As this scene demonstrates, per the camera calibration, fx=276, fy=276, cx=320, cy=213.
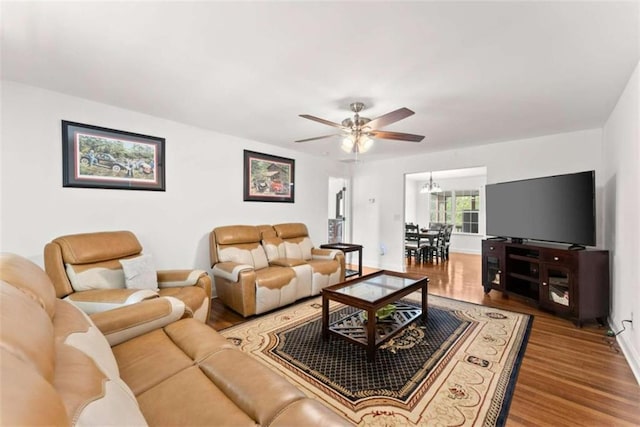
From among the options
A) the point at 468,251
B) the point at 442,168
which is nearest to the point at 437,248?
the point at 468,251

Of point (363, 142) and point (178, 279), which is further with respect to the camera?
point (363, 142)

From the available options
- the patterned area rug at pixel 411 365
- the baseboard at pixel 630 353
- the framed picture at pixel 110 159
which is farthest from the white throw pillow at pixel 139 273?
the baseboard at pixel 630 353

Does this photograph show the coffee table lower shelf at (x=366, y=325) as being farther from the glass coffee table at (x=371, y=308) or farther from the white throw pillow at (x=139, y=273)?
the white throw pillow at (x=139, y=273)

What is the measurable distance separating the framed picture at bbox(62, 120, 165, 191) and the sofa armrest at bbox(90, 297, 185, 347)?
75.2 inches

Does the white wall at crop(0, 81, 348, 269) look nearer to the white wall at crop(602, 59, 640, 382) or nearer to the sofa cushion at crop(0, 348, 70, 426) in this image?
the sofa cushion at crop(0, 348, 70, 426)

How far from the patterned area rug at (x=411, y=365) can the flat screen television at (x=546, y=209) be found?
1.09 metres

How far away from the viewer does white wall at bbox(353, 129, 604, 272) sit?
12.4 feet

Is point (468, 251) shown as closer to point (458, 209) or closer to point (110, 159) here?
point (458, 209)

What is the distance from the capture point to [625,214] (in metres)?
2.47

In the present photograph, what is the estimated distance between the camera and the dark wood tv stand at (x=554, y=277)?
9.47 ft

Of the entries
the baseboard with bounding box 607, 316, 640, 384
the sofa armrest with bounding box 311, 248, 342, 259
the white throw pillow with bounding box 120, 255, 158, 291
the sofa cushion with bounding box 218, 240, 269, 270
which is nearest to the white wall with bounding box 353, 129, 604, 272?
the baseboard with bounding box 607, 316, 640, 384

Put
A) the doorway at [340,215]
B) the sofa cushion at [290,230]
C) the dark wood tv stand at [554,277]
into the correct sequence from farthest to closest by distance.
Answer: the doorway at [340,215] → the sofa cushion at [290,230] → the dark wood tv stand at [554,277]

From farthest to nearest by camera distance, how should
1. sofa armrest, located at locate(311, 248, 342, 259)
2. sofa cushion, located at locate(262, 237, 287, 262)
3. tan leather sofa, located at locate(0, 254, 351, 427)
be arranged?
sofa armrest, located at locate(311, 248, 342, 259), sofa cushion, located at locate(262, 237, 287, 262), tan leather sofa, located at locate(0, 254, 351, 427)

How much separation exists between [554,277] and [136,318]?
4130 millimetres
